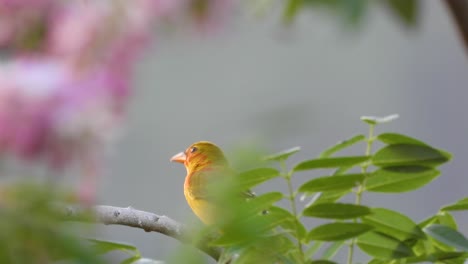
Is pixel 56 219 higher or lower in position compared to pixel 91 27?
lower

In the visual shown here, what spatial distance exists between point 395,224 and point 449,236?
0.17ft

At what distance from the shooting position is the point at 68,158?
1.31 feet

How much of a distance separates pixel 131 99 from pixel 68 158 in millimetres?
92

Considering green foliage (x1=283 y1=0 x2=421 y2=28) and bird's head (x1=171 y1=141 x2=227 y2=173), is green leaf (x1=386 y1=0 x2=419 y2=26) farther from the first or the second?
bird's head (x1=171 y1=141 x2=227 y2=173)

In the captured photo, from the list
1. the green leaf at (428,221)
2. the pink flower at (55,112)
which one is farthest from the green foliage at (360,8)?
the green leaf at (428,221)

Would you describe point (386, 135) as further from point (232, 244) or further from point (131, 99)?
point (131, 99)

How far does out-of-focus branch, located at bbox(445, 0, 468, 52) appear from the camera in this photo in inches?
16.6

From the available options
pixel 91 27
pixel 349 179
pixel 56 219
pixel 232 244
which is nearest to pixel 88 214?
pixel 56 219

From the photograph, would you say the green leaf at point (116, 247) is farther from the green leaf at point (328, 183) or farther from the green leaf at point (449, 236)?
the green leaf at point (449, 236)

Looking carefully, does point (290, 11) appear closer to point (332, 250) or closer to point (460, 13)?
point (460, 13)

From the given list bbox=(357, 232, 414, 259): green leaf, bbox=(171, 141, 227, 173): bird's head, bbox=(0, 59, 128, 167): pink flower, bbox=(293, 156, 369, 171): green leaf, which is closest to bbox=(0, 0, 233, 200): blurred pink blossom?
bbox=(0, 59, 128, 167): pink flower

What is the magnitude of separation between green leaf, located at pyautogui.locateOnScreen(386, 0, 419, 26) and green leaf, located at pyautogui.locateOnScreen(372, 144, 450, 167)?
269 mm

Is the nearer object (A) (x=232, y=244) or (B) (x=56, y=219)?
(B) (x=56, y=219)

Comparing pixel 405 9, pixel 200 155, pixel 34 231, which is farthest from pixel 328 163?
pixel 200 155
